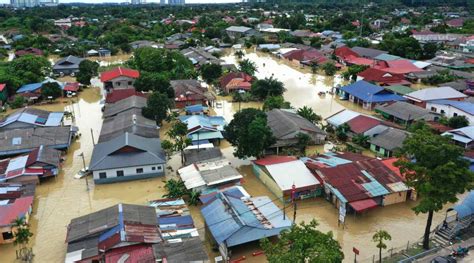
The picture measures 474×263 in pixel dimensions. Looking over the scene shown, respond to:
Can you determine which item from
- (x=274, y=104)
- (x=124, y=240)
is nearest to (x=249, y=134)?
(x=124, y=240)

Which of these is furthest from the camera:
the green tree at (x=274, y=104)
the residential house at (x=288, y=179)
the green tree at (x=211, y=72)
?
the green tree at (x=211, y=72)

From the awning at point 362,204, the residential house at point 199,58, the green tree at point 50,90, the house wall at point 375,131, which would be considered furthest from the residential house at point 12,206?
the residential house at point 199,58

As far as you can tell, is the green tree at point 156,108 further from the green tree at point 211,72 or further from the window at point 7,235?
the green tree at point 211,72

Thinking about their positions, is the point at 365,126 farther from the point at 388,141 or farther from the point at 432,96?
the point at 432,96

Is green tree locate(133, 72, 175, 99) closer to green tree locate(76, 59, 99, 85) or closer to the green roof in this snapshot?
green tree locate(76, 59, 99, 85)

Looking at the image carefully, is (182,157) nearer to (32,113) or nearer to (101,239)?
(101,239)

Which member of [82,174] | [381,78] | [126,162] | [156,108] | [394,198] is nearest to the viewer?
[394,198]
